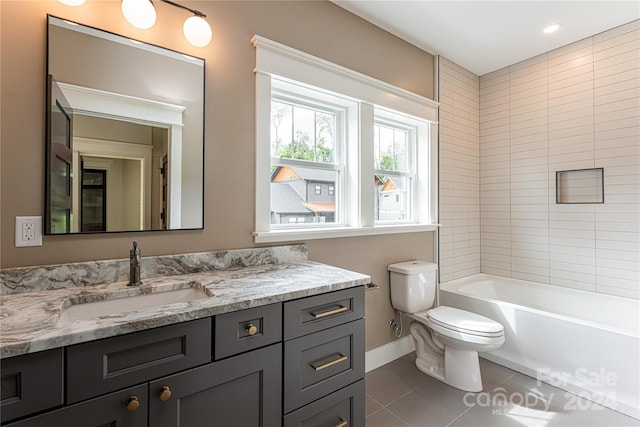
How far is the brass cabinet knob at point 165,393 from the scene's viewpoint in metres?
0.90

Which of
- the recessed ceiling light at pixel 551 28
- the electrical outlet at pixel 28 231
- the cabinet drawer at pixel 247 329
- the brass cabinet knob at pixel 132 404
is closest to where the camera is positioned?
the brass cabinet knob at pixel 132 404

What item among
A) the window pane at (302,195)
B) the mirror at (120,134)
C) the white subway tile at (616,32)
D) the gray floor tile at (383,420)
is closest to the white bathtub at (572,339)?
the gray floor tile at (383,420)

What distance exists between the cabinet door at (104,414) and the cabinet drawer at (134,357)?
21 millimetres

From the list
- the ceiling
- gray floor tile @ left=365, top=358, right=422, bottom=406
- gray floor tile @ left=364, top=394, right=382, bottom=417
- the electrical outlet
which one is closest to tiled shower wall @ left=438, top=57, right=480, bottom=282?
the ceiling

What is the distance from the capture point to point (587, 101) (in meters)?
2.57

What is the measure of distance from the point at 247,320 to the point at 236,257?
0.61 m

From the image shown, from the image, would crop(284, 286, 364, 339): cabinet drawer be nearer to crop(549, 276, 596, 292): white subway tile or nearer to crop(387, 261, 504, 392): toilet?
crop(387, 261, 504, 392): toilet

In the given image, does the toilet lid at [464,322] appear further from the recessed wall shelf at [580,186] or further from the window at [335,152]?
the recessed wall shelf at [580,186]

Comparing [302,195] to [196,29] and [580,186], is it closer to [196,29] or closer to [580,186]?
[196,29]

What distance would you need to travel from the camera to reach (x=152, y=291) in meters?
1.25

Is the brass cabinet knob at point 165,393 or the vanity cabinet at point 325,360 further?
the vanity cabinet at point 325,360

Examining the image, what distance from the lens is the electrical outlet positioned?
1.17 m

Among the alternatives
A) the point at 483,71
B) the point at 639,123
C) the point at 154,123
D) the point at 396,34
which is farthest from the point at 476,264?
the point at 154,123

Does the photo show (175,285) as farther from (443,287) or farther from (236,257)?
(443,287)
